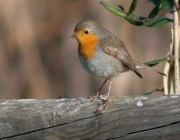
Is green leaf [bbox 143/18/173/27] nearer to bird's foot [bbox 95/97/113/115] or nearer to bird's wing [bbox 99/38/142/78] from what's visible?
bird's wing [bbox 99/38/142/78]

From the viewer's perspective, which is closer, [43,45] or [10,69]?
[10,69]

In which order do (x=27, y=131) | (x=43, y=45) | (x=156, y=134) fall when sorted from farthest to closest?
(x=43, y=45) → (x=27, y=131) → (x=156, y=134)

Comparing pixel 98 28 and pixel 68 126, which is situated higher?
pixel 98 28

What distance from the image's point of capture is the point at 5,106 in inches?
126

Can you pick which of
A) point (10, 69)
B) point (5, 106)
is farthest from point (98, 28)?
point (10, 69)

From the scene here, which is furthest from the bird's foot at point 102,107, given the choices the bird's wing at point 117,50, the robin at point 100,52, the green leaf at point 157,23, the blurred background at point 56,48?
the blurred background at point 56,48

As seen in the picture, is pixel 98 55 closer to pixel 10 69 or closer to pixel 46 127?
pixel 46 127

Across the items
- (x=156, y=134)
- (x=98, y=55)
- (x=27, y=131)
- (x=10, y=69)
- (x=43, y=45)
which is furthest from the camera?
(x=43, y=45)

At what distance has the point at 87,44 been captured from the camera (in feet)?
15.4

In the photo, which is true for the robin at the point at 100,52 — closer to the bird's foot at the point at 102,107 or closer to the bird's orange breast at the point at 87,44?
the bird's orange breast at the point at 87,44

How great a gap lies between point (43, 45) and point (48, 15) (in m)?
0.45

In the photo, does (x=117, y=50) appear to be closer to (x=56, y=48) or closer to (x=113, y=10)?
(x=113, y=10)

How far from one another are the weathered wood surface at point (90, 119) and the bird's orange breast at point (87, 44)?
1.40 metres

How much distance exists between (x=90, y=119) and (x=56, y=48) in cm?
471
